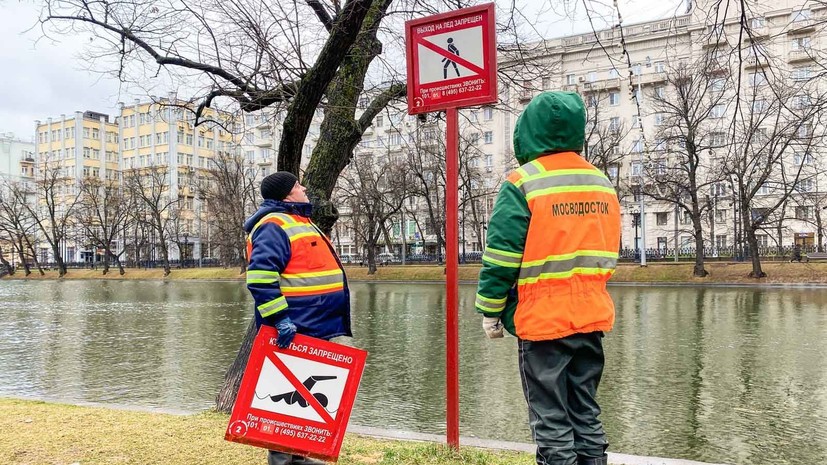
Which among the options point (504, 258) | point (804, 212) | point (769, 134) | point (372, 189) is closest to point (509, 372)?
point (504, 258)

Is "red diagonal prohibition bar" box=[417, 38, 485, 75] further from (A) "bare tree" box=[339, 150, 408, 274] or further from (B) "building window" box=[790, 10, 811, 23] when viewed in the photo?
(A) "bare tree" box=[339, 150, 408, 274]

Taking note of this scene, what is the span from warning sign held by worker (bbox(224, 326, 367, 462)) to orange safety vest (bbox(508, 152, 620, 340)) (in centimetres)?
128

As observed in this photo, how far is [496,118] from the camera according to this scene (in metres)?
65.6

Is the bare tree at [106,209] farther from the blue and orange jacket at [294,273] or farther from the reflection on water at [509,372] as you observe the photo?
the blue and orange jacket at [294,273]

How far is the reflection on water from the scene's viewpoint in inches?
243

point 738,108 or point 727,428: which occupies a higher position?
point 738,108

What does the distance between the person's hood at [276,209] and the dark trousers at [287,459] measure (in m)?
1.37

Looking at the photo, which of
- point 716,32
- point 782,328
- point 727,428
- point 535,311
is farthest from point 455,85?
point 782,328

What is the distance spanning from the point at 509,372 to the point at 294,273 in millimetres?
6606

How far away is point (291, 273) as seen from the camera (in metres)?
3.55

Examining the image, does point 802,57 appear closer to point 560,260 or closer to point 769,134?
point 769,134

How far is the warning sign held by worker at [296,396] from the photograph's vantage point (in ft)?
11.2

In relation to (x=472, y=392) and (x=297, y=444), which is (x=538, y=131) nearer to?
(x=297, y=444)

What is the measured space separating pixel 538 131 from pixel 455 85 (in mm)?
1183
